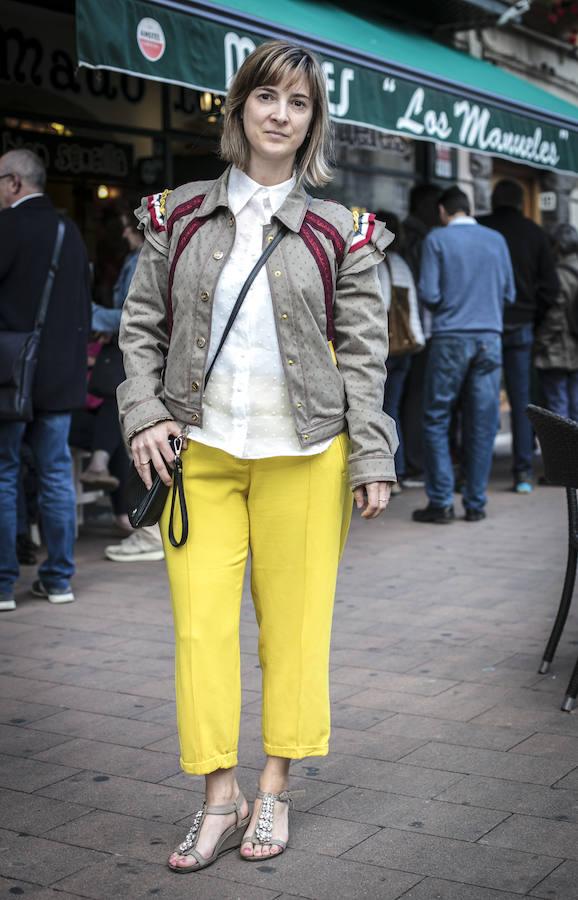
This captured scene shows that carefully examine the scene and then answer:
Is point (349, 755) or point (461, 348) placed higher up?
point (461, 348)

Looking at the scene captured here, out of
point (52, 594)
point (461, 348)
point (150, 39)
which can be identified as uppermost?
point (150, 39)

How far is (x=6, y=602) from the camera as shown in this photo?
6082 mm

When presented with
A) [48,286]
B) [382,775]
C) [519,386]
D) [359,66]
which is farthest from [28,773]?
[519,386]

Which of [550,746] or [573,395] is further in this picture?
[573,395]

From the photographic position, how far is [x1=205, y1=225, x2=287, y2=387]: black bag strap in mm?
3145

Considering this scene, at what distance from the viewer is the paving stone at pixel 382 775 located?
376 cm

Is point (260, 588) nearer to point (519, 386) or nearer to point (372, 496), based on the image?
point (372, 496)

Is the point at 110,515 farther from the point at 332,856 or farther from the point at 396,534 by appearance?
the point at 332,856

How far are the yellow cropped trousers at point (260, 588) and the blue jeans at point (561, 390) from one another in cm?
737

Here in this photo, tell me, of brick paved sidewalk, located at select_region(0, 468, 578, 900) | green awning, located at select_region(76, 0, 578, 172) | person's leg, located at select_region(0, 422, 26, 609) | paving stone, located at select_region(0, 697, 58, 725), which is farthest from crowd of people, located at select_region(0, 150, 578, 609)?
paving stone, located at select_region(0, 697, 58, 725)

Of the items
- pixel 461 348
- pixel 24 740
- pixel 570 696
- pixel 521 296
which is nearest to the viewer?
pixel 24 740

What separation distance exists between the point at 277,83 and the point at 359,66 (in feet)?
15.1

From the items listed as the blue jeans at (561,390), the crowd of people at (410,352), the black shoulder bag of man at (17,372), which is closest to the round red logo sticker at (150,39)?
the crowd of people at (410,352)

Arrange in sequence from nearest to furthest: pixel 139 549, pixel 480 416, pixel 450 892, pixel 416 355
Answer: pixel 450 892 → pixel 139 549 → pixel 480 416 → pixel 416 355
